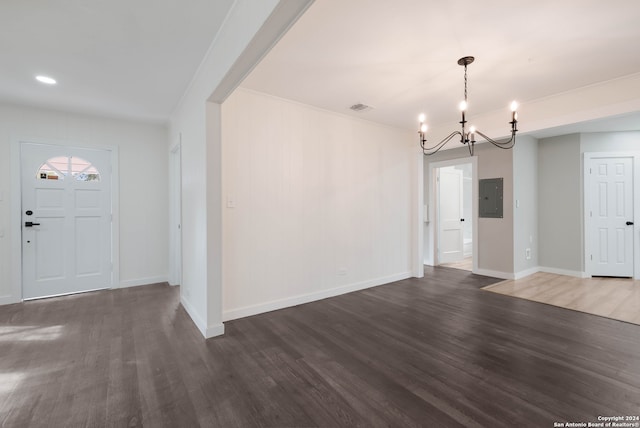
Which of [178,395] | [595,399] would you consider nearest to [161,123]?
[178,395]

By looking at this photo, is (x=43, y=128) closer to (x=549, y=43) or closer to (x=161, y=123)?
(x=161, y=123)

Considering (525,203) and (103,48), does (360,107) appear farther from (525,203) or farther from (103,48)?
(525,203)

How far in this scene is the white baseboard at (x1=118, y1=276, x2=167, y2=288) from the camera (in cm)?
462

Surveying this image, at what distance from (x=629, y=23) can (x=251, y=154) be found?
3.54m

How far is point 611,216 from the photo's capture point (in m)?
5.24

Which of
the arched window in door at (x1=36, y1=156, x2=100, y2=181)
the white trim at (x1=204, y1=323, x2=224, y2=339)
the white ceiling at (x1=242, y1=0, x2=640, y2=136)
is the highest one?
the white ceiling at (x1=242, y1=0, x2=640, y2=136)

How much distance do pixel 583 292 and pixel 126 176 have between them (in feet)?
24.0

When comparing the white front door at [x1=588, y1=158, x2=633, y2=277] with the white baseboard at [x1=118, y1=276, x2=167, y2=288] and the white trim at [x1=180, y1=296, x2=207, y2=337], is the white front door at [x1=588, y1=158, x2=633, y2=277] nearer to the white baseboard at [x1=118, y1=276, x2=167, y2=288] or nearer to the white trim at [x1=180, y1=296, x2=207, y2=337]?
the white trim at [x1=180, y1=296, x2=207, y2=337]

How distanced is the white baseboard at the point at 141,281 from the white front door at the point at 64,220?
0.69ft

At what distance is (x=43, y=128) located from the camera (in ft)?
13.2

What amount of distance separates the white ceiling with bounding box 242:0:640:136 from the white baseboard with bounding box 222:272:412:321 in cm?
260

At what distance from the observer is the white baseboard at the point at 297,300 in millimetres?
3332

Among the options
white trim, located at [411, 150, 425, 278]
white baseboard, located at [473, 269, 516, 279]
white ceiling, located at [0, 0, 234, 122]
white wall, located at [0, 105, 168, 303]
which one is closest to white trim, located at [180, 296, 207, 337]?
white wall, located at [0, 105, 168, 303]

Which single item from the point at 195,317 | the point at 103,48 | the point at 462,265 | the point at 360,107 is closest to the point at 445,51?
the point at 360,107
